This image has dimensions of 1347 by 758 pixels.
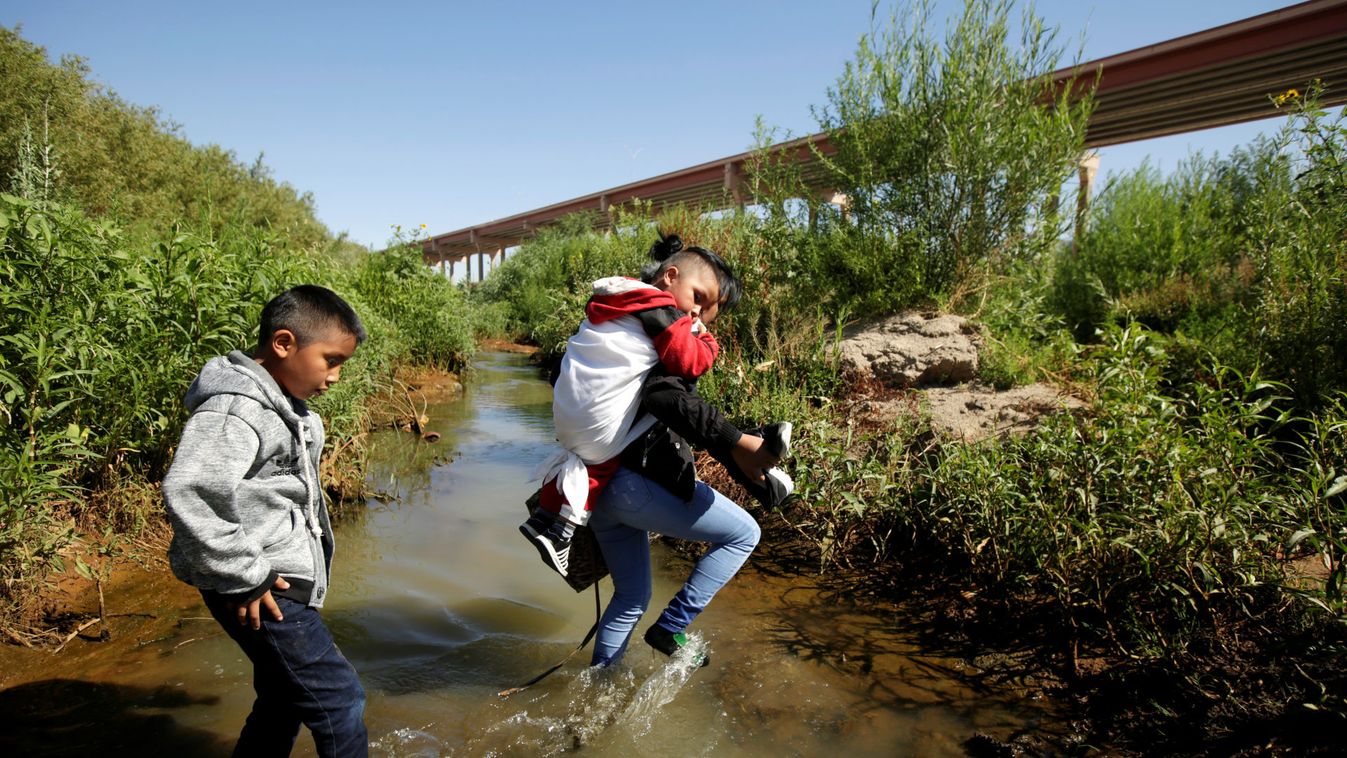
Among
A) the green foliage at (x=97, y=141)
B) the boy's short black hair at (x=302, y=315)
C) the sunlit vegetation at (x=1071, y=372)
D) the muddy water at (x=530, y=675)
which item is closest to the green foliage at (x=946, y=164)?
the sunlit vegetation at (x=1071, y=372)

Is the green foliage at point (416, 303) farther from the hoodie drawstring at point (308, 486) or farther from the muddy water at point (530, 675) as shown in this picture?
the hoodie drawstring at point (308, 486)

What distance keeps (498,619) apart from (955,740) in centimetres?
242

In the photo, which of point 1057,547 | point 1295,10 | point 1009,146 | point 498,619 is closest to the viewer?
point 1057,547

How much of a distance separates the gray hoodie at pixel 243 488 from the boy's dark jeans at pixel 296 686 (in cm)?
11

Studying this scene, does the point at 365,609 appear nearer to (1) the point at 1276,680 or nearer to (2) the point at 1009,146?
(1) the point at 1276,680

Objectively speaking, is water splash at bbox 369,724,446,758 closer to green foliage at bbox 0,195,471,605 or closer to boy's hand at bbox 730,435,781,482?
boy's hand at bbox 730,435,781,482

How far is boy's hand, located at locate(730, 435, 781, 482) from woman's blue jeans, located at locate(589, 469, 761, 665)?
0.24 m

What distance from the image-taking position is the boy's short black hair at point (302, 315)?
2100 millimetres

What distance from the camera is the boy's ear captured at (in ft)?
6.85

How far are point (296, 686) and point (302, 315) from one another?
1095 millimetres

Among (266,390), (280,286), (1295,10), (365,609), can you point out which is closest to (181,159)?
(280,286)

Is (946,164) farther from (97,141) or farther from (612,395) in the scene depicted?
(97,141)

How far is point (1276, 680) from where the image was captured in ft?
8.89

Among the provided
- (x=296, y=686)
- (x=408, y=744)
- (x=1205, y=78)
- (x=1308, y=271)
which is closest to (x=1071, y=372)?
(x=1308, y=271)
